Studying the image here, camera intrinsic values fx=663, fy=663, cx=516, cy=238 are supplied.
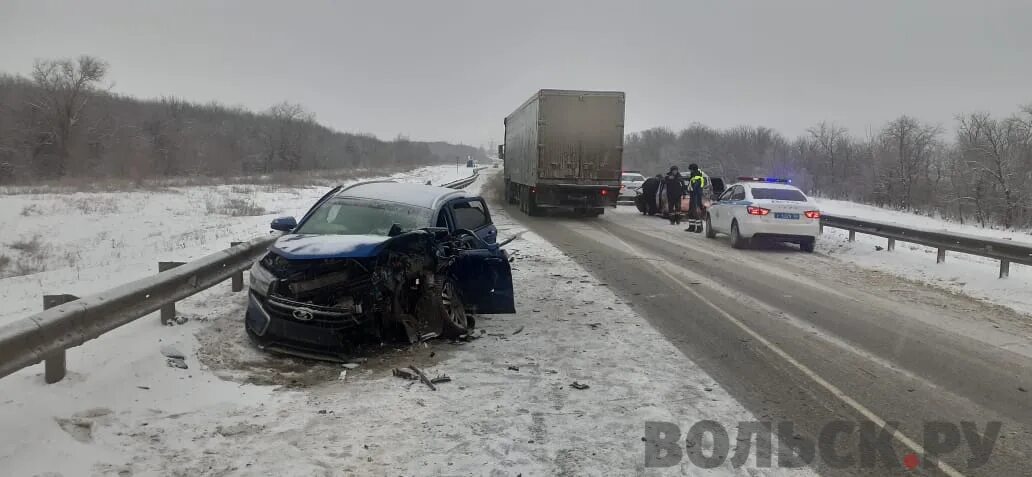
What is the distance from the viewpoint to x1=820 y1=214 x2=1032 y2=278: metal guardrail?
10.8 metres

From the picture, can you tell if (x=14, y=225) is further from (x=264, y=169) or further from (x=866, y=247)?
(x=264, y=169)

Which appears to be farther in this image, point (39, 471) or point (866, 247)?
point (866, 247)

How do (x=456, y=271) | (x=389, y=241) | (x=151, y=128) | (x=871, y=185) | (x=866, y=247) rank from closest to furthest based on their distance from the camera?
(x=389, y=241) < (x=456, y=271) < (x=866, y=247) < (x=871, y=185) < (x=151, y=128)

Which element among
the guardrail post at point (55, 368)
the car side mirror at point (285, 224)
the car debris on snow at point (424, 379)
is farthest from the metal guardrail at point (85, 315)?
the car debris on snow at point (424, 379)

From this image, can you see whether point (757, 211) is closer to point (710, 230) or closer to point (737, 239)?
point (737, 239)

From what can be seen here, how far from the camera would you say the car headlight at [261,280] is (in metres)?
5.76

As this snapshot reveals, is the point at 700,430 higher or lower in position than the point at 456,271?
lower

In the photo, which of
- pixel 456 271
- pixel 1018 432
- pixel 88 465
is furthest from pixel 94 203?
pixel 1018 432

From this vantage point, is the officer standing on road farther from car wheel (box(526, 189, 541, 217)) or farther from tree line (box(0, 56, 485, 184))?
tree line (box(0, 56, 485, 184))

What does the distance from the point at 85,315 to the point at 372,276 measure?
2.12 m

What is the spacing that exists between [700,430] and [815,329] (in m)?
3.77

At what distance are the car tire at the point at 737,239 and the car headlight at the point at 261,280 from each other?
11.7m

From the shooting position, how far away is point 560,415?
15.3 feet

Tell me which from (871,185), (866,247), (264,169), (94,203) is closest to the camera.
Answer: (866,247)
